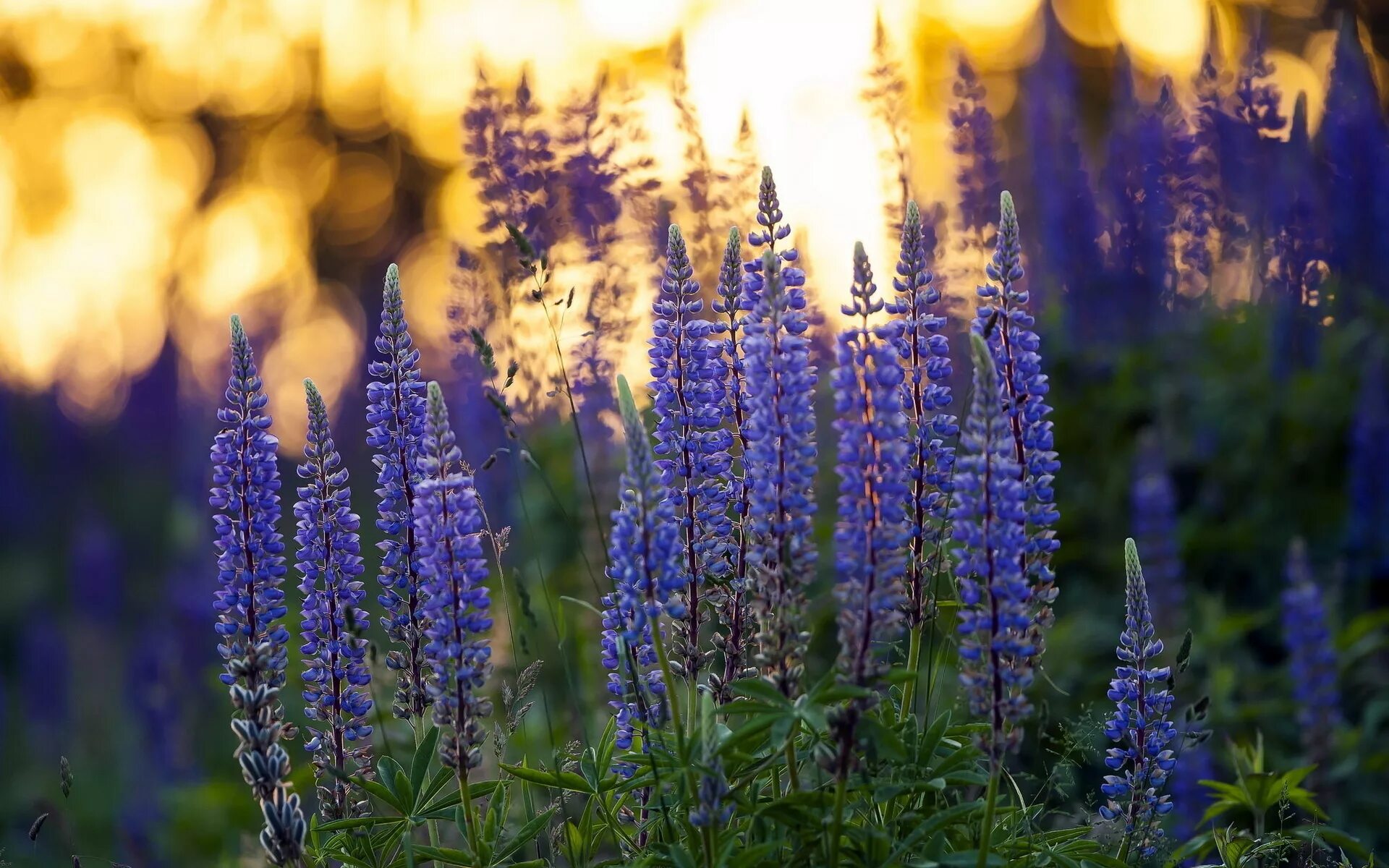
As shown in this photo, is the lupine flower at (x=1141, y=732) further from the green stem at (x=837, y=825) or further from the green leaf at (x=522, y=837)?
the green leaf at (x=522, y=837)

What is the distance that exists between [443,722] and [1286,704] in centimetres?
445

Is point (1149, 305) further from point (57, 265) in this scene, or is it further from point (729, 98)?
point (57, 265)

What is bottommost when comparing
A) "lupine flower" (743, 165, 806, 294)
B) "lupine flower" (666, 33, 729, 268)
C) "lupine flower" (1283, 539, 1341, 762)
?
"lupine flower" (1283, 539, 1341, 762)

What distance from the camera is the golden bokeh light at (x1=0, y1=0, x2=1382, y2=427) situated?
7500 millimetres

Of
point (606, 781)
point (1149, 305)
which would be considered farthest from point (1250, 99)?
point (606, 781)

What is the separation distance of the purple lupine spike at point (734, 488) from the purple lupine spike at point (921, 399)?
1.29ft

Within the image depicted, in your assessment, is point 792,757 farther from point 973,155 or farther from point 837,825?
point 973,155

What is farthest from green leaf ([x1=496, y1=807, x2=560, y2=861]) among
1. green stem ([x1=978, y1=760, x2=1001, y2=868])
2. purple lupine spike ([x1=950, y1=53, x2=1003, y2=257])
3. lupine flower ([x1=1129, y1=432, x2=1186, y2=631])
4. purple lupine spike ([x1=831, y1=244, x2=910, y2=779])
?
lupine flower ([x1=1129, y1=432, x2=1186, y2=631])

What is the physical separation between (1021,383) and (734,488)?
0.80 m

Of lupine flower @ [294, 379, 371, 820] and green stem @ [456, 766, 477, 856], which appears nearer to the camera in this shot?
green stem @ [456, 766, 477, 856]

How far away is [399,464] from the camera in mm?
3197

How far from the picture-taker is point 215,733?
10.1m

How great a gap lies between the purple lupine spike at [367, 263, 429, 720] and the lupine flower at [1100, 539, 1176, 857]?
5.67ft

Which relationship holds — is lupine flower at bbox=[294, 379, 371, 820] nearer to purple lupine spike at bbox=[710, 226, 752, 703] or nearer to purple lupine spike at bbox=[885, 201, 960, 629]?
purple lupine spike at bbox=[710, 226, 752, 703]
